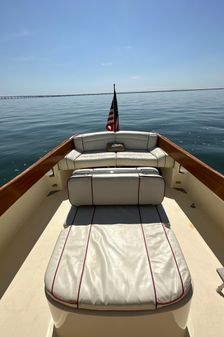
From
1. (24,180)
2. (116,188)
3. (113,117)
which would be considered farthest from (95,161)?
(116,188)

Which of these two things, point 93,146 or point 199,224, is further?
point 93,146

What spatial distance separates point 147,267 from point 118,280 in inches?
10.8

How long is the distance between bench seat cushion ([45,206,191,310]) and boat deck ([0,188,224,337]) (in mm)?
708

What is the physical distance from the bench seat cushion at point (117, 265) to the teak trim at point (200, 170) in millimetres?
1026

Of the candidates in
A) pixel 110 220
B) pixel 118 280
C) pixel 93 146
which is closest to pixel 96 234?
pixel 110 220

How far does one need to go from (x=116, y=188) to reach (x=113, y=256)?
2.84 ft

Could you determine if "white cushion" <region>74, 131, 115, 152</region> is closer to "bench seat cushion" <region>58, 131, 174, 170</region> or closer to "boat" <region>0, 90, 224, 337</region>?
"bench seat cushion" <region>58, 131, 174, 170</region>

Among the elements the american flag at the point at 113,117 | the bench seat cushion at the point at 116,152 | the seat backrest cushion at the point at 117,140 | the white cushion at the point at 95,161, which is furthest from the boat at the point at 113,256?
the american flag at the point at 113,117

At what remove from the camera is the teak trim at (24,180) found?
250 cm

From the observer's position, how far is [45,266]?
247 centimetres

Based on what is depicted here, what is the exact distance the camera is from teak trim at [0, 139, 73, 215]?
2.50 meters

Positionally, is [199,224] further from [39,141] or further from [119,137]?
[39,141]

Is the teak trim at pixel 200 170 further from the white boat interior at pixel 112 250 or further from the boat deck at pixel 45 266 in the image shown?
the boat deck at pixel 45 266

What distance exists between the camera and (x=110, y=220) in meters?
2.27
